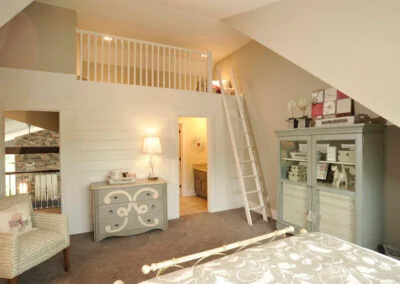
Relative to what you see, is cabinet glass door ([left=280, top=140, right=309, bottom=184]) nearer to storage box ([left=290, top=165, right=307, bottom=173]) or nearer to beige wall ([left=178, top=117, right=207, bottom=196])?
storage box ([left=290, top=165, right=307, bottom=173])

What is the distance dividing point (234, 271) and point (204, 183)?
405cm

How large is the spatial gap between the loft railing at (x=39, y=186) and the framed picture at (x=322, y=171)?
16.0 ft

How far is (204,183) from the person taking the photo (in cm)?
524

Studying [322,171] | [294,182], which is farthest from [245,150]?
[322,171]

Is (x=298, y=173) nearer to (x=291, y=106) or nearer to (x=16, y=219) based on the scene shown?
(x=291, y=106)

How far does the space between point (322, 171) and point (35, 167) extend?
5674 mm

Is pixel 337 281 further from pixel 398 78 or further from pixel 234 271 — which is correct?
pixel 398 78

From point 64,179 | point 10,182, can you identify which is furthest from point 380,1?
point 10,182

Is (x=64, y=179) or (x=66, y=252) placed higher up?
(x=64, y=179)

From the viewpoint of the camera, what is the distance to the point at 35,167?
16.3ft

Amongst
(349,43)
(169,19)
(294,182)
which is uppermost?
(169,19)

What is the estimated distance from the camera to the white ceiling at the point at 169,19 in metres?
3.04

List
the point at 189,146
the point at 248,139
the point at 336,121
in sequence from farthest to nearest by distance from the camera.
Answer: the point at 189,146
the point at 248,139
the point at 336,121

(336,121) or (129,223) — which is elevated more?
(336,121)
